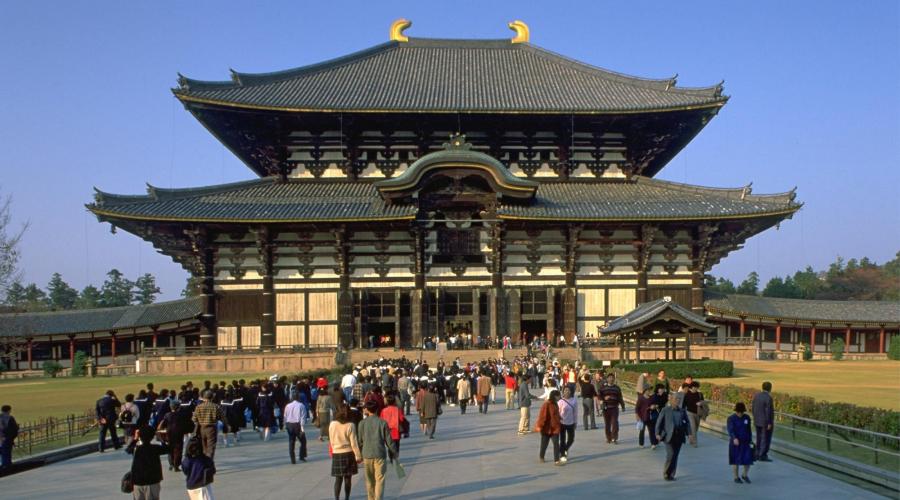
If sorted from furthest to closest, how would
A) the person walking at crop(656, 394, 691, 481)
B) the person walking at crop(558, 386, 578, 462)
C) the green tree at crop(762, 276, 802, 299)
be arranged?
the green tree at crop(762, 276, 802, 299)
the person walking at crop(558, 386, 578, 462)
the person walking at crop(656, 394, 691, 481)

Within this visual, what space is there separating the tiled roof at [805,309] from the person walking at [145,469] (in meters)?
45.6

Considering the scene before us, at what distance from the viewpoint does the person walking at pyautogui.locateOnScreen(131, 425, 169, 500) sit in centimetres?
1057

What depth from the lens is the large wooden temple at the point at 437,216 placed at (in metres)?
44.8

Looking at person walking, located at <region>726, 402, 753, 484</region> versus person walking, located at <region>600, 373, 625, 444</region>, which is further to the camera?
person walking, located at <region>600, 373, 625, 444</region>

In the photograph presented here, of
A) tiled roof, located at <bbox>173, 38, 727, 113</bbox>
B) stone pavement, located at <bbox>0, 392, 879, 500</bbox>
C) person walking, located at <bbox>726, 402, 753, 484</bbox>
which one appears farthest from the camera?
tiled roof, located at <bbox>173, 38, 727, 113</bbox>

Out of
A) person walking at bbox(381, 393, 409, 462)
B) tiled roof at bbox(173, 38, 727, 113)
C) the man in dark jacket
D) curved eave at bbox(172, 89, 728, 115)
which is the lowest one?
the man in dark jacket

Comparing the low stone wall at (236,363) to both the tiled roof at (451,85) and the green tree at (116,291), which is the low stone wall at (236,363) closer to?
the tiled roof at (451,85)

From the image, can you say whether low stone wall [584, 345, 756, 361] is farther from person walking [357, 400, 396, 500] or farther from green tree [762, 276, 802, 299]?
green tree [762, 276, 802, 299]

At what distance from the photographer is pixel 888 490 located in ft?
43.4

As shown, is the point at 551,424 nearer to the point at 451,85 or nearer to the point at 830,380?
the point at 830,380

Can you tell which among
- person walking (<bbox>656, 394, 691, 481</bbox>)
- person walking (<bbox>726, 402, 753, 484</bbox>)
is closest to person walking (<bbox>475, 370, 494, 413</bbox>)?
person walking (<bbox>656, 394, 691, 481</bbox>)

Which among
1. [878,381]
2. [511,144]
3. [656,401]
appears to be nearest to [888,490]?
[656,401]

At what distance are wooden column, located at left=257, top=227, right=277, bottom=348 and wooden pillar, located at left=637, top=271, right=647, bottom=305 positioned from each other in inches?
848

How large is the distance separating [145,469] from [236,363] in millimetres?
32555
